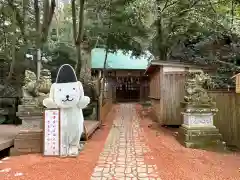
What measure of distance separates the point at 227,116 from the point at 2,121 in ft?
28.2

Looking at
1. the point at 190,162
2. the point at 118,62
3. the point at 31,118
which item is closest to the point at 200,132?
the point at 190,162

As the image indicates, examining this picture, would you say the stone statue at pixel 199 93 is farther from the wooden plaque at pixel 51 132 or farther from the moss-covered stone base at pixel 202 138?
the wooden plaque at pixel 51 132

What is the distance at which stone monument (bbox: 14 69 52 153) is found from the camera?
6.93 meters

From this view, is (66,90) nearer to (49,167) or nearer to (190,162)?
(49,167)

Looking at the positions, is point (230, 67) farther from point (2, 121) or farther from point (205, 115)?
point (2, 121)

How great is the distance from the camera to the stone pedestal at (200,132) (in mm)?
7871

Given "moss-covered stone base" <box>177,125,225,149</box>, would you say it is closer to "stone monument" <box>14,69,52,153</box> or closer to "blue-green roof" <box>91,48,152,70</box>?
"stone monument" <box>14,69,52,153</box>

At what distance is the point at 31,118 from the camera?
712 centimetres

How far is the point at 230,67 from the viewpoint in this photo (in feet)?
35.0

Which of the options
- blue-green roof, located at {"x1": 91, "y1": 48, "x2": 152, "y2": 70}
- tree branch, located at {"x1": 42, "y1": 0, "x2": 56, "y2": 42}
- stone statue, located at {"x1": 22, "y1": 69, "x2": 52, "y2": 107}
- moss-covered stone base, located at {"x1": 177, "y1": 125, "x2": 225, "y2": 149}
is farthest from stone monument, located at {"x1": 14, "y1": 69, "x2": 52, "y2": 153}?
blue-green roof, located at {"x1": 91, "y1": 48, "x2": 152, "y2": 70}

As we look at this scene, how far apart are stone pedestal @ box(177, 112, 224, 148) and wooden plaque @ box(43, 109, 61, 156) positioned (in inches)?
140

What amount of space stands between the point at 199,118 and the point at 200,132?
1.39ft

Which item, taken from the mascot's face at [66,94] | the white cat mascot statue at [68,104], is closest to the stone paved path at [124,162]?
the white cat mascot statue at [68,104]

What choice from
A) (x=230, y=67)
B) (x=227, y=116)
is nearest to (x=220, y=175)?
(x=227, y=116)
